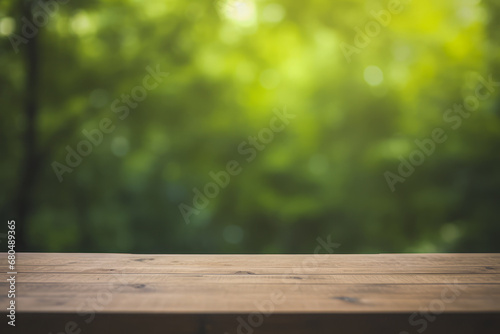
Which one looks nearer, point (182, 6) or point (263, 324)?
point (263, 324)

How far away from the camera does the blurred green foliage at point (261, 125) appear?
132 inches

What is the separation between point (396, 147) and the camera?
346cm

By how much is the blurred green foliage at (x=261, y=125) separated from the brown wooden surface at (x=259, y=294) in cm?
227

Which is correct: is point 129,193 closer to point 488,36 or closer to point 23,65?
point 23,65

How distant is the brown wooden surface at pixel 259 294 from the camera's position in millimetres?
728

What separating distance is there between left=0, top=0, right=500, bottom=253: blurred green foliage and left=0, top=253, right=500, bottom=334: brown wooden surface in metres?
2.27

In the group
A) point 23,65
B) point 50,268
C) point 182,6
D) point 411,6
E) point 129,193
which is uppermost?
point 411,6

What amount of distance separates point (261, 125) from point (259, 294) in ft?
8.87

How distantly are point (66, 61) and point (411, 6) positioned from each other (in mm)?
2645

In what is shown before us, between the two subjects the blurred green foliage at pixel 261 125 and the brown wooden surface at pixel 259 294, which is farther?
the blurred green foliage at pixel 261 125

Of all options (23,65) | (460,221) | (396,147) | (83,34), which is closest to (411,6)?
(396,147)

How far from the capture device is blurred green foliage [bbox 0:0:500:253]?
3352 millimetres

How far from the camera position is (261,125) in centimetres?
348

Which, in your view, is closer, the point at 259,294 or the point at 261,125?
the point at 259,294
